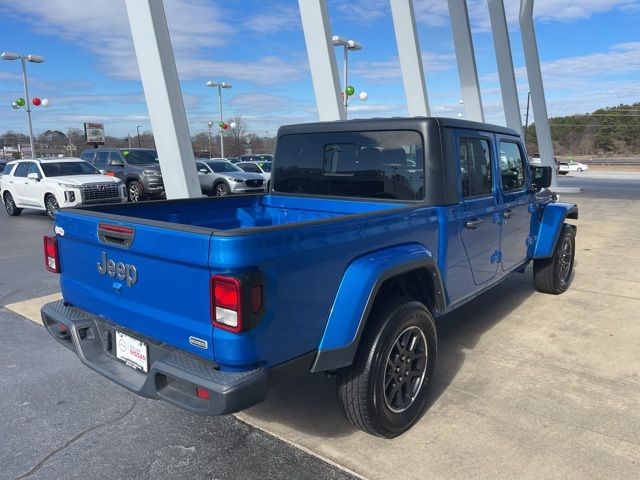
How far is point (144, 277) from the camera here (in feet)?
8.44

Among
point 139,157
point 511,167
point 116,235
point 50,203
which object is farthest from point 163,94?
point 139,157

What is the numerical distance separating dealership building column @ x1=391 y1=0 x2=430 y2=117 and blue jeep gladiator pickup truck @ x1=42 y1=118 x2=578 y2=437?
970cm

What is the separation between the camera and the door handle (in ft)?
12.3

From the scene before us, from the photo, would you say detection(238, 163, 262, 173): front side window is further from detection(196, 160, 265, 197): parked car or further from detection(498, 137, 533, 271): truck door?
detection(498, 137, 533, 271): truck door

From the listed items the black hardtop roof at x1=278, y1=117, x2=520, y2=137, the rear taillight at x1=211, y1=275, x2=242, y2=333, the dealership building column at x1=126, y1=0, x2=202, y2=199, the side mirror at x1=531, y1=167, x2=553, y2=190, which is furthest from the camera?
the dealership building column at x1=126, y1=0, x2=202, y2=199

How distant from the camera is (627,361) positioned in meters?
4.16

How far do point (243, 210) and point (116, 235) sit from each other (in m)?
1.84

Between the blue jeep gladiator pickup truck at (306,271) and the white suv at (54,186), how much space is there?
9612mm

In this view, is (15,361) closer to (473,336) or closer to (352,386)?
(352,386)

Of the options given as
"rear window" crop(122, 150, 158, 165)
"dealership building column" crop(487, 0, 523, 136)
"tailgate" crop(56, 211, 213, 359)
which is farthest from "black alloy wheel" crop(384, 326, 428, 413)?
"rear window" crop(122, 150, 158, 165)

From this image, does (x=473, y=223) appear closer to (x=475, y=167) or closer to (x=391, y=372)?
(x=475, y=167)

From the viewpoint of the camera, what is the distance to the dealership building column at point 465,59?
1497 centimetres

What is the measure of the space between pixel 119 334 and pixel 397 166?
86.0 inches

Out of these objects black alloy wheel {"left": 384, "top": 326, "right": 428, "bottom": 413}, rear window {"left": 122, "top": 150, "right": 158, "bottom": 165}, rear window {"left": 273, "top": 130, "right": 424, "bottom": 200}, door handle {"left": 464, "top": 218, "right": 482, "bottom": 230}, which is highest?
rear window {"left": 122, "top": 150, "right": 158, "bottom": 165}
